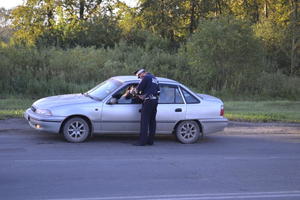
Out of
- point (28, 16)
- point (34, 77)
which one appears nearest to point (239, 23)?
point (34, 77)

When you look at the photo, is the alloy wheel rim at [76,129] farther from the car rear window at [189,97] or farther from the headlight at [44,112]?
the car rear window at [189,97]

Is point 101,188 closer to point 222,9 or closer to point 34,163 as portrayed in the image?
point 34,163

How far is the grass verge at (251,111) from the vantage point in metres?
15.7

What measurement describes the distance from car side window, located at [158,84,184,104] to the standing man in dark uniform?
0.51 meters

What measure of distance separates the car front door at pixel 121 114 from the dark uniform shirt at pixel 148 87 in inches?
15.8

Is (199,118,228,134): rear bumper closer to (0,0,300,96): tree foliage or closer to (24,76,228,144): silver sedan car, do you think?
(24,76,228,144): silver sedan car

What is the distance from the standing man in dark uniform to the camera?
1114cm

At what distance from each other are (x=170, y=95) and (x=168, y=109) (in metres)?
0.38

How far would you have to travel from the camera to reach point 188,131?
11914mm

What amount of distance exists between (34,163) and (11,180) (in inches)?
49.5

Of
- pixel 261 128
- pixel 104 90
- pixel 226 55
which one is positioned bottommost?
pixel 261 128

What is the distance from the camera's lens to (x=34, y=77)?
2266 cm

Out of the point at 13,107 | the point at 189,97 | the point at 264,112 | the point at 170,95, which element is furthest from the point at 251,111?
the point at 13,107

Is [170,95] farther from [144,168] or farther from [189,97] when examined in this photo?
[144,168]
